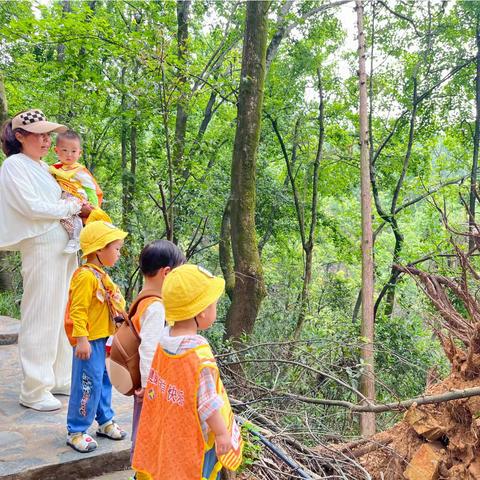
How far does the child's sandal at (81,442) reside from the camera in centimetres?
285

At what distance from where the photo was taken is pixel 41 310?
11.1 feet

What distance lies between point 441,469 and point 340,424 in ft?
11.1

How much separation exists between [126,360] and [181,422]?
0.54 m

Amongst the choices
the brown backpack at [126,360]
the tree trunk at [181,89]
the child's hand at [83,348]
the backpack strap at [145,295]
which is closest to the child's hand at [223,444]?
the brown backpack at [126,360]

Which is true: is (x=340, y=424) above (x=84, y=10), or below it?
below

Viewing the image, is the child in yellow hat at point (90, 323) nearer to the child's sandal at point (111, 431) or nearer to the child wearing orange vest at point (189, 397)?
the child's sandal at point (111, 431)

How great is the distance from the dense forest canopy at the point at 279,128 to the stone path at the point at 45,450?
317 cm

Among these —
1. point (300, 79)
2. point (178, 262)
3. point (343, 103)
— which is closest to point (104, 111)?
point (300, 79)

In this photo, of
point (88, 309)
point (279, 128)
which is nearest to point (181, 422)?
point (88, 309)

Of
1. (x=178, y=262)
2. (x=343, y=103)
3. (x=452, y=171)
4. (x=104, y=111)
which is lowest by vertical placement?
(x=178, y=262)

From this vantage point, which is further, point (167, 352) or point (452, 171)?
point (452, 171)

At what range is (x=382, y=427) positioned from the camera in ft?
23.6

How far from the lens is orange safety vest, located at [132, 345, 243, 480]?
1.94 meters

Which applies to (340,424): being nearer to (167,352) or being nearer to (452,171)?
(167,352)
